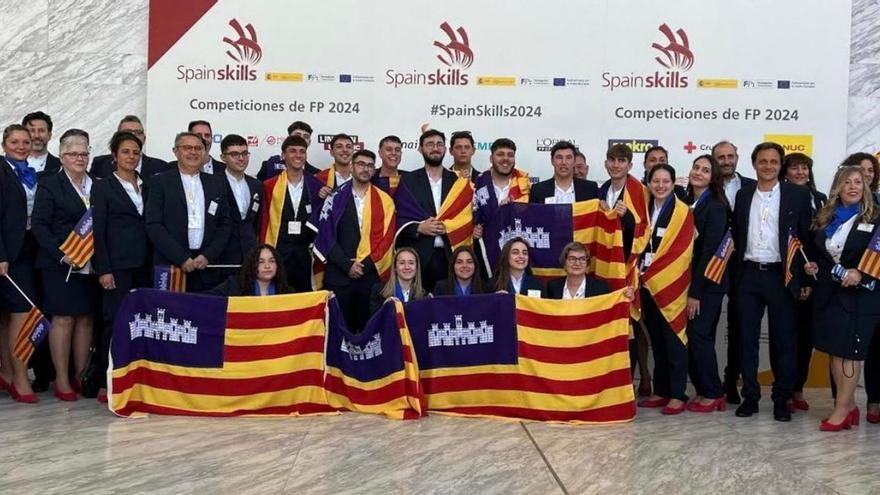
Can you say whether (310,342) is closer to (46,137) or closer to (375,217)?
(375,217)

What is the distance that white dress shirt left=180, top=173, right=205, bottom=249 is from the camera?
6031 millimetres

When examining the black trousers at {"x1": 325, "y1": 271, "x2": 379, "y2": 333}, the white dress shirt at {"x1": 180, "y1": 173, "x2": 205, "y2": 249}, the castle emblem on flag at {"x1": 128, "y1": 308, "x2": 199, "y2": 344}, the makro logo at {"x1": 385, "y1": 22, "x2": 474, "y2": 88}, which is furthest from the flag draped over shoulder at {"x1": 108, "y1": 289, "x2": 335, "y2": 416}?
the makro logo at {"x1": 385, "y1": 22, "x2": 474, "y2": 88}

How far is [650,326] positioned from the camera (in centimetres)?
618

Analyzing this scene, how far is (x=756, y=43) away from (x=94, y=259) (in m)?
5.42

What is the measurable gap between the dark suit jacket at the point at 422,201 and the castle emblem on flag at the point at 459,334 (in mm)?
947

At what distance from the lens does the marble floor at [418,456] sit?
163 inches

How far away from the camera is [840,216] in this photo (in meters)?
5.58

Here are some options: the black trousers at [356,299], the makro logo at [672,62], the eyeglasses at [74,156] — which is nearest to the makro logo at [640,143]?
the makro logo at [672,62]

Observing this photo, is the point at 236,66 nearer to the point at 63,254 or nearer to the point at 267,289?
the point at 63,254

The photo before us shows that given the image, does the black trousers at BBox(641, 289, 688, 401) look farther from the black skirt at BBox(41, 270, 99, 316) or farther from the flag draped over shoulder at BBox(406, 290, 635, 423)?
the black skirt at BBox(41, 270, 99, 316)

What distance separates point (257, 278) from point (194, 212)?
650 mm

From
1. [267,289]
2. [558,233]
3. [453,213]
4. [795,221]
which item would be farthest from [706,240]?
[267,289]

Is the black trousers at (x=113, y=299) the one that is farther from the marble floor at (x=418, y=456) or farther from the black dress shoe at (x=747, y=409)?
the black dress shoe at (x=747, y=409)

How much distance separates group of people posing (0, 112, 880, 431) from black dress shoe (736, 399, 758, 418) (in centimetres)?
1
